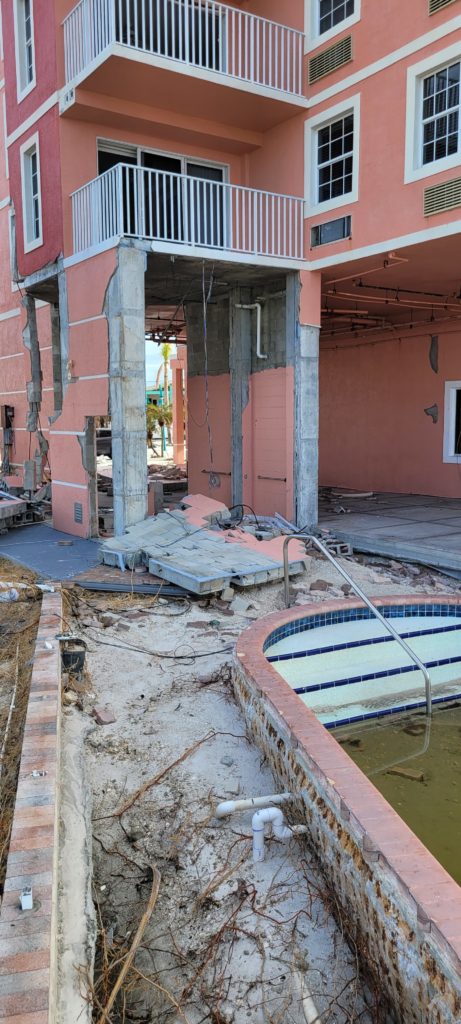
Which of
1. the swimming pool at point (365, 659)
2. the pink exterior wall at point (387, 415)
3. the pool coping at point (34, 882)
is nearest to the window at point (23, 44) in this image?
the pink exterior wall at point (387, 415)

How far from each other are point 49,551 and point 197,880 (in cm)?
772

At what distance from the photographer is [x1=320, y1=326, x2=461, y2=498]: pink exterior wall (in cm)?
1612

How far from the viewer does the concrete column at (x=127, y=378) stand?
10.3 m

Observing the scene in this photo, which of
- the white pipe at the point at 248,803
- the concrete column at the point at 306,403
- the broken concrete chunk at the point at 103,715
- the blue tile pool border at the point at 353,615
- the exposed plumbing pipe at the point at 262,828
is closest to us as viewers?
the exposed plumbing pipe at the point at 262,828

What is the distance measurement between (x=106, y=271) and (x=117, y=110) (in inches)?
113

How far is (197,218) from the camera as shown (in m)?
11.4

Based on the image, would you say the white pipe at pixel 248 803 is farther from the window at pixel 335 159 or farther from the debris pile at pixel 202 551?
the window at pixel 335 159

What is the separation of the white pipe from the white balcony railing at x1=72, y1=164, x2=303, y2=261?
8.67 meters

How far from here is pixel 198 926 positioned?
3.30 meters

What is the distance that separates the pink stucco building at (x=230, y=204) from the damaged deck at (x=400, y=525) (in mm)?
1082

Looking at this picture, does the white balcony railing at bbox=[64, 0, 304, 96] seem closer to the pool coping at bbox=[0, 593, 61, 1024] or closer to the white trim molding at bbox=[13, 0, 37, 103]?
the white trim molding at bbox=[13, 0, 37, 103]

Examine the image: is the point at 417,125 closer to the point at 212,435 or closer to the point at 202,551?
the point at 202,551

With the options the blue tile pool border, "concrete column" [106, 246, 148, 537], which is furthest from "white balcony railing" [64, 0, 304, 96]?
the blue tile pool border

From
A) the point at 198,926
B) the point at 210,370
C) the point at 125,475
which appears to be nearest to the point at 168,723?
the point at 198,926
